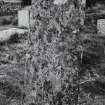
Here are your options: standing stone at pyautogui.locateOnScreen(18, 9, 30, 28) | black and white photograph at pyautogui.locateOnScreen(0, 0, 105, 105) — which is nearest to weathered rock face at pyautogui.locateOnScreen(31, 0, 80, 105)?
black and white photograph at pyautogui.locateOnScreen(0, 0, 105, 105)

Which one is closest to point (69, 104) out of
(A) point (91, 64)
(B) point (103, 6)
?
(A) point (91, 64)

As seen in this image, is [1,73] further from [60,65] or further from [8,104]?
[60,65]

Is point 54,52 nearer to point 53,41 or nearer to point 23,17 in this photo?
point 53,41

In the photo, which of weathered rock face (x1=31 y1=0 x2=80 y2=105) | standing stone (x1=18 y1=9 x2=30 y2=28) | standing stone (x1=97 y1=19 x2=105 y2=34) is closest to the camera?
weathered rock face (x1=31 y1=0 x2=80 y2=105)

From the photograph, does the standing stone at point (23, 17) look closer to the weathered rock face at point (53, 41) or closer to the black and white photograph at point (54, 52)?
the black and white photograph at point (54, 52)

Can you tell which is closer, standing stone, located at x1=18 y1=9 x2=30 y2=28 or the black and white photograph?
the black and white photograph

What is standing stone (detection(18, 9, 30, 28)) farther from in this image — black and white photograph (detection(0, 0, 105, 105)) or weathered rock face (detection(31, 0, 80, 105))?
weathered rock face (detection(31, 0, 80, 105))

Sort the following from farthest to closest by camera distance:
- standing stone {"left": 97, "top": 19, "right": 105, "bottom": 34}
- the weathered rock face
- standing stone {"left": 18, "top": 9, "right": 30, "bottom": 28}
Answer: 1. standing stone {"left": 18, "top": 9, "right": 30, "bottom": 28}
2. standing stone {"left": 97, "top": 19, "right": 105, "bottom": 34}
3. the weathered rock face

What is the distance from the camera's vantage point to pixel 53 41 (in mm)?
2371

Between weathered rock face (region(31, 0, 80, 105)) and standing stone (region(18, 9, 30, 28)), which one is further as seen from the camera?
standing stone (region(18, 9, 30, 28))

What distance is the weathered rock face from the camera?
232cm

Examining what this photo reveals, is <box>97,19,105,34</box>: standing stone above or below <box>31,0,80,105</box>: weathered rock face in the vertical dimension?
below

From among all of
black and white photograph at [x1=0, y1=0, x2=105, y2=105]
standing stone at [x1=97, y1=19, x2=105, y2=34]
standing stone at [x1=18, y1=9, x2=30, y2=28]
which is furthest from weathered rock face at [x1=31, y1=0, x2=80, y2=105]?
standing stone at [x1=18, y1=9, x2=30, y2=28]

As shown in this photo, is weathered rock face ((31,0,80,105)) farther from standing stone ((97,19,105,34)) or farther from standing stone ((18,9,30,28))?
standing stone ((18,9,30,28))
